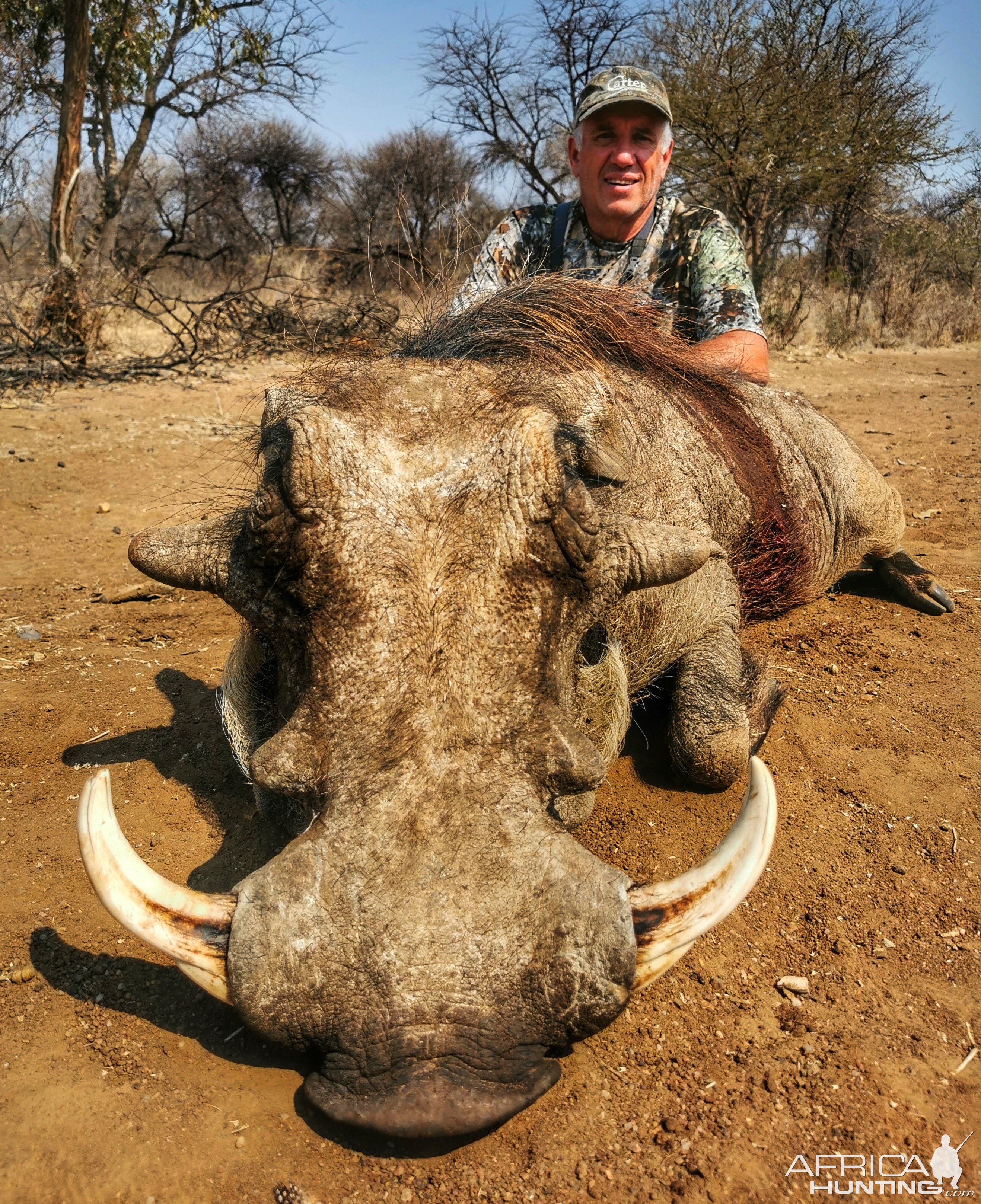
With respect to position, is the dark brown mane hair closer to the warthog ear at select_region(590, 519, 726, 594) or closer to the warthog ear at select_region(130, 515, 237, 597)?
the warthog ear at select_region(590, 519, 726, 594)

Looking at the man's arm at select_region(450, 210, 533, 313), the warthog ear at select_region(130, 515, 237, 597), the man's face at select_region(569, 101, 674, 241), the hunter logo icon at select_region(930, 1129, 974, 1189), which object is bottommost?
the hunter logo icon at select_region(930, 1129, 974, 1189)

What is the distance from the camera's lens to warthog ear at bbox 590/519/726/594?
2188mm

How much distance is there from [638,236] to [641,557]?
2.66 metres

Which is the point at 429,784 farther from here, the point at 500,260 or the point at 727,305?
the point at 500,260

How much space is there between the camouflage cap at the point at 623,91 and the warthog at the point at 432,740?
6.60ft

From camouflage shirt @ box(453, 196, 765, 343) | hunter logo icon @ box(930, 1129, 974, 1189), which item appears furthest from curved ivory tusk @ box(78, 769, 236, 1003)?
camouflage shirt @ box(453, 196, 765, 343)

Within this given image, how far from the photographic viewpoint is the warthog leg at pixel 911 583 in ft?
14.0

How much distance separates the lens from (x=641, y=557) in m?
2.20

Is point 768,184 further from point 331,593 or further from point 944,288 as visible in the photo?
point 331,593

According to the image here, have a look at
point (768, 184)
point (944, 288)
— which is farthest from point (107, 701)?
point (944, 288)

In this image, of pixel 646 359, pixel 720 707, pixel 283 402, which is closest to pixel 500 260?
pixel 646 359

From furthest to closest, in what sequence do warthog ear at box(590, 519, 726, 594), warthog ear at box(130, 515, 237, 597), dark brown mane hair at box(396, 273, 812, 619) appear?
dark brown mane hair at box(396, 273, 812, 619) < warthog ear at box(130, 515, 237, 597) < warthog ear at box(590, 519, 726, 594)

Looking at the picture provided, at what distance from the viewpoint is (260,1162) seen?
1.68 meters

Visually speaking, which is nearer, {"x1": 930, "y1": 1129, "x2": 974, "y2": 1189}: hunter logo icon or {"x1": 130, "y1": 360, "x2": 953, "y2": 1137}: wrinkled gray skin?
{"x1": 130, "y1": 360, "x2": 953, "y2": 1137}: wrinkled gray skin
